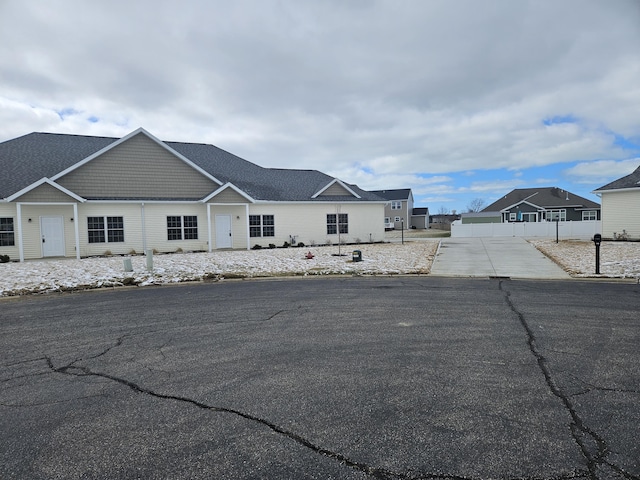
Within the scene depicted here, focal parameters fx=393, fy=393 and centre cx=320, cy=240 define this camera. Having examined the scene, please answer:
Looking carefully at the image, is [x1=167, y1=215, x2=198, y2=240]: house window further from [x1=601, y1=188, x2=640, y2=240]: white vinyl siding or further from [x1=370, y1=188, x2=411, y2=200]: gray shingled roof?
[x1=370, y1=188, x2=411, y2=200]: gray shingled roof

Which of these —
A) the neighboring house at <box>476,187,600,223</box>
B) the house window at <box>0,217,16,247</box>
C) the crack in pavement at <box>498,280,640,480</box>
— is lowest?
the crack in pavement at <box>498,280,640,480</box>

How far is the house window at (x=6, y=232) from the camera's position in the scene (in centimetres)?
1800

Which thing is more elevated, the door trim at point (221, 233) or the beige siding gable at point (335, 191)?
the beige siding gable at point (335, 191)

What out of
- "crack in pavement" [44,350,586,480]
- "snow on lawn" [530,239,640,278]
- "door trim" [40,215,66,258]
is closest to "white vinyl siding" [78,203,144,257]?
"door trim" [40,215,66,258]

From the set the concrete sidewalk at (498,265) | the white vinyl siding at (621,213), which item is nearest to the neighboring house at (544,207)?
the white vinyl siding at (621,213)

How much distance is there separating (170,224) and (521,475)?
69.6 feet

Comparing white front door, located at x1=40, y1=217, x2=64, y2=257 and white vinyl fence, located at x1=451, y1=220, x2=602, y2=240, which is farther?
white vinyl fence, located at x1=451, y1=220, x2=602, y2=240

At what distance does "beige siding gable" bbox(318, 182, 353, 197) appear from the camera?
26094mm

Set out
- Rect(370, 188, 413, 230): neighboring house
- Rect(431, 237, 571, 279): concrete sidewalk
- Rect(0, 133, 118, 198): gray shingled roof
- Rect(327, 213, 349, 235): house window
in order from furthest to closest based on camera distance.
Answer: Rect(370, 188, 413, 230): neighboring house
Rect(327, 213, 349, 235): house window
Rect(0, 133, 118, 198): gray shingled roof
Rect(431, 237, 571, 279): concrete sidewalk

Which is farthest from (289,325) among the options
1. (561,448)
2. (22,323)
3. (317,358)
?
(22,323)

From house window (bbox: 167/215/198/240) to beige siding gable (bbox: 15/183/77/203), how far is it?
4.60 metres

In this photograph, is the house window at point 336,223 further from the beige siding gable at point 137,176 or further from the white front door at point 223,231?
the beige siding gable at point 137,176

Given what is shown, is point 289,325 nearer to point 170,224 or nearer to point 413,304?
point 413,304

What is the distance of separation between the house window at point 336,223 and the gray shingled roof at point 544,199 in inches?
1320
